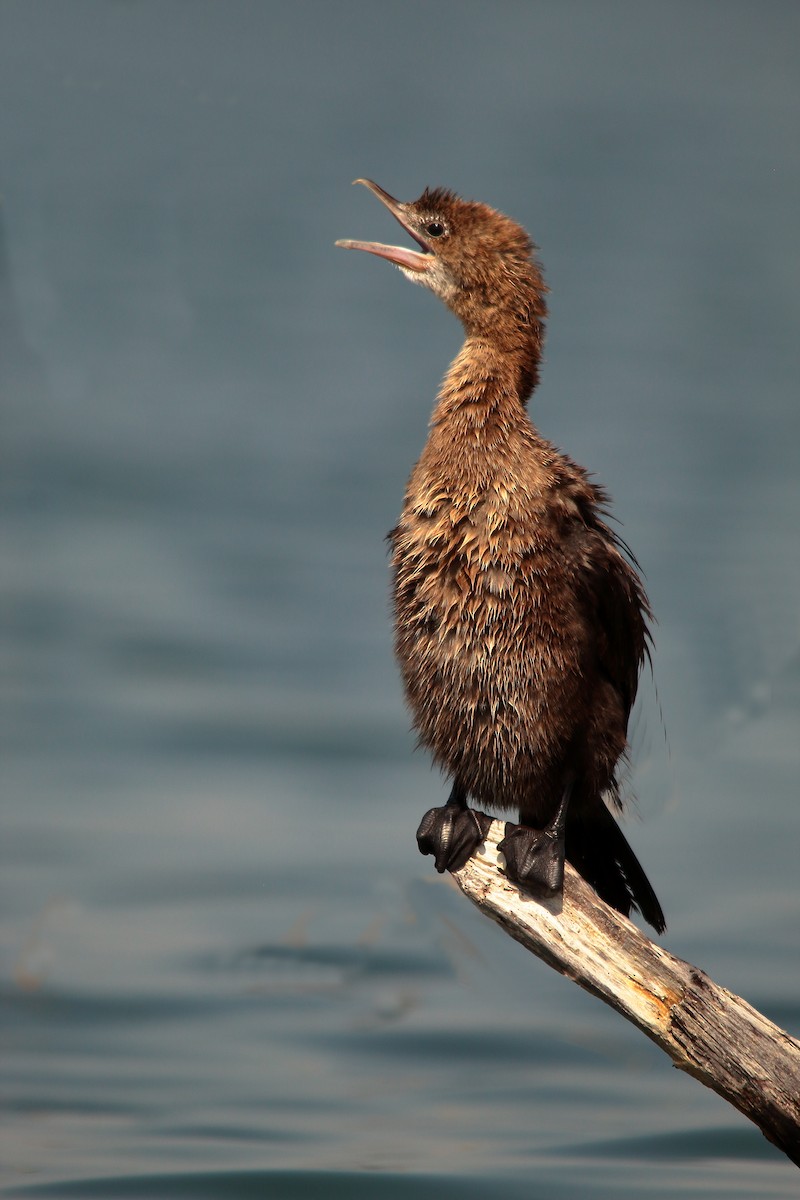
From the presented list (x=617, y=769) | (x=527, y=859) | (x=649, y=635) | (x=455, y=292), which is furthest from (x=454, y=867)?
(x=455, y=292)

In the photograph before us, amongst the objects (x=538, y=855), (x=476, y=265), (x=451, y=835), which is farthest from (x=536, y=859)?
(x=476, y=265)

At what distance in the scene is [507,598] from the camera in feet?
11.2

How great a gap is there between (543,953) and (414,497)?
1332 mm

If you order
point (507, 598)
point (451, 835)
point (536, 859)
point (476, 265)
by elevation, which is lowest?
point (536, 859)

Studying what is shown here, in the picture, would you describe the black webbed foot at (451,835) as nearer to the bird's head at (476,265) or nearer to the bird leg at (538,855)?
the bird leg at (538,855)

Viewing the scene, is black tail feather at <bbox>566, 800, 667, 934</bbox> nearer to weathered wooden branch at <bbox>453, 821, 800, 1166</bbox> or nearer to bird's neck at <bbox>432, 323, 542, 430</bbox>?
weathered wooden branch at <bbox>453, 821, 800, 1166</bbox>

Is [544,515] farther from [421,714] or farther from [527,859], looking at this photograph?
[527,859]

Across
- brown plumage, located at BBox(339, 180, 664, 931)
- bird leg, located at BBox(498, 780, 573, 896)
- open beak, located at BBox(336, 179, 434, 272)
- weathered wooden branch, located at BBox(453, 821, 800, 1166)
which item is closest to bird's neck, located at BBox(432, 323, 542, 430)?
brown plumage, located at BBox(339, 180, 664, 931)

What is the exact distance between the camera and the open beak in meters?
3.76

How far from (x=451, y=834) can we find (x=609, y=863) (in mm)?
553

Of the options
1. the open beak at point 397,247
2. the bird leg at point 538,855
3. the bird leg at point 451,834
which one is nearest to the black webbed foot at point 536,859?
the bird leg at point 538,855

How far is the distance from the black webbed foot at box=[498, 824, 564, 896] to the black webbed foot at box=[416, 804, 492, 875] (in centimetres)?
14

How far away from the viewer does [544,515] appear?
3463 mm

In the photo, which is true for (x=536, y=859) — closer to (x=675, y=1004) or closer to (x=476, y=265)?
(x=675, y=1004)
